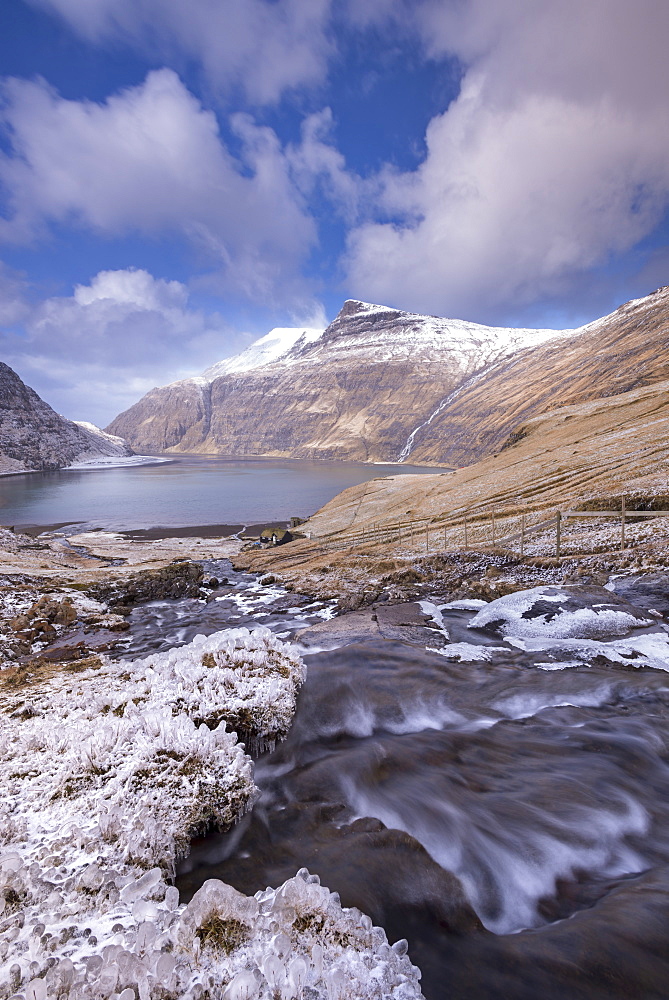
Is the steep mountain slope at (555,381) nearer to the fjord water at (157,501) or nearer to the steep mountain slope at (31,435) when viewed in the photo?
the fjord water at (157,501)

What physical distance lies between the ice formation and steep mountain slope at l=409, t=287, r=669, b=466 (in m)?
104

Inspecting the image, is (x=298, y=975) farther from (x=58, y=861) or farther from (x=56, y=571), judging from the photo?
(x=56, y=571)

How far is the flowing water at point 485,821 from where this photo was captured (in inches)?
144

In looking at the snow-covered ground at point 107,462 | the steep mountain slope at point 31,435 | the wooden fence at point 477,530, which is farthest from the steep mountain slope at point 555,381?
the steep mountain slope at point 31,435

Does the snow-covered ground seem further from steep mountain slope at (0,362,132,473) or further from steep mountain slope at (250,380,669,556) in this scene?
steep mountain slope at (250,380,669,556)

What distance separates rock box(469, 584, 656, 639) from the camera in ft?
33.8

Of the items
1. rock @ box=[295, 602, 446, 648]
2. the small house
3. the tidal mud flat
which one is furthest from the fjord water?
the tidal mud flat

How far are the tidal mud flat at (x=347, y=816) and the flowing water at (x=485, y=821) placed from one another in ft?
0.09

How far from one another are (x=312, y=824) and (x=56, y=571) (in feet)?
76.5

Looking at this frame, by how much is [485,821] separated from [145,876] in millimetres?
3921

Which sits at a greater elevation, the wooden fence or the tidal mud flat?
the wooden fence

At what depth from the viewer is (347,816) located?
529 centimetres

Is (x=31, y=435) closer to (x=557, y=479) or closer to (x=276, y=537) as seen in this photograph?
(x=276, y=537)

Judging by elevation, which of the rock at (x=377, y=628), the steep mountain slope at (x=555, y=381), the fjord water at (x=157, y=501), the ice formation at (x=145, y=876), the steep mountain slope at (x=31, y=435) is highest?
the steep mountain slope at (x=555, y=381)
